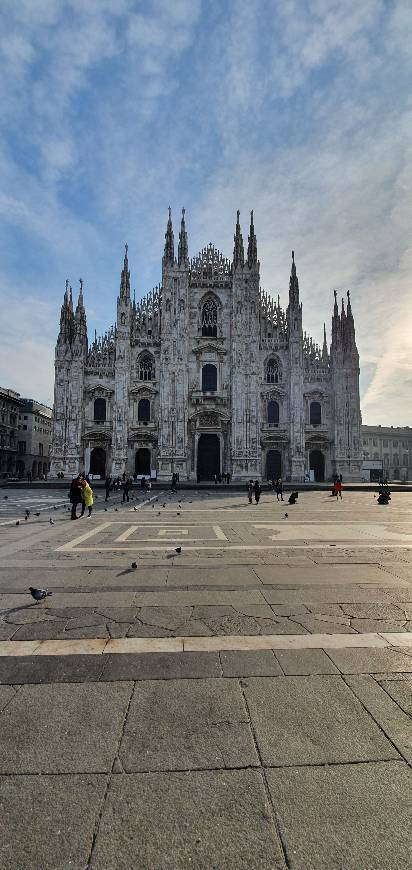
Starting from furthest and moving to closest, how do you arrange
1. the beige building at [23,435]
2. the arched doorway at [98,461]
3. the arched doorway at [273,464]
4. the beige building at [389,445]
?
the beige building at [389,445], the beige building at [23,435], the arched doorway at [273,464], the arched doorway at [98,461]

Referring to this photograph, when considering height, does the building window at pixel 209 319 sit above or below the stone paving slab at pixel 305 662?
above

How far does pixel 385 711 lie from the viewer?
2.68 metres

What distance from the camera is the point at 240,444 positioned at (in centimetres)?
3888

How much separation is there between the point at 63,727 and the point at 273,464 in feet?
126

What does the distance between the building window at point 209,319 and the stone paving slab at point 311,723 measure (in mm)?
39369

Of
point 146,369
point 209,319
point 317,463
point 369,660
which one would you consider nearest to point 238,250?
point 209,319

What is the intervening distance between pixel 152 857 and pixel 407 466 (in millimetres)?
84434

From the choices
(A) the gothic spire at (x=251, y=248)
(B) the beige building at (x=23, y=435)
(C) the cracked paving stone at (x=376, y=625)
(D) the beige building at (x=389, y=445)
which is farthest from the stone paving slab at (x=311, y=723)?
(D) the beige building at (x=389, y=445)

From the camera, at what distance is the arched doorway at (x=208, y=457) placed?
40.0 m

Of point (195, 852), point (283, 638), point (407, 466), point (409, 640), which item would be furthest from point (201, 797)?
point (407, 466)

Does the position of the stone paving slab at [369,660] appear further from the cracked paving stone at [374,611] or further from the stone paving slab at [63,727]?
the stone paving slab at [63,727]

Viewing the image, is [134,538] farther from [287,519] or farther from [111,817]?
[111,817]

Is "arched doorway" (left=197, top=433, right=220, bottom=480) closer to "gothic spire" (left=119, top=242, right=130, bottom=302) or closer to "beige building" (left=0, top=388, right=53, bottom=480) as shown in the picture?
"gothic spire" (left=119, top=242, right=130, bottom=302)

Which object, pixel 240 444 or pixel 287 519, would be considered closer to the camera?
pixel 287 519
